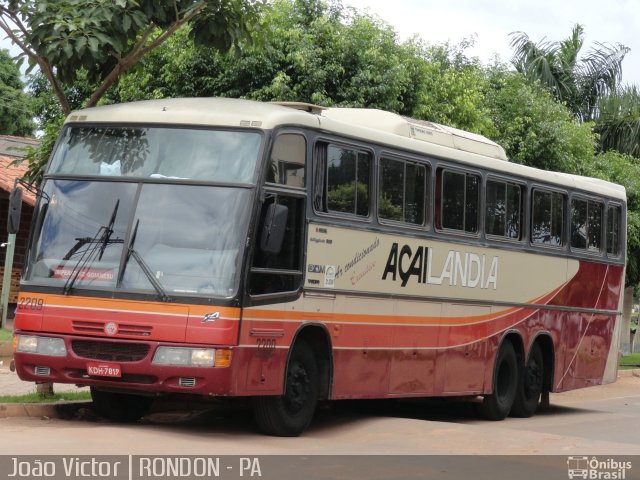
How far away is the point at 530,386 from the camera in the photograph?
18516 millimetres

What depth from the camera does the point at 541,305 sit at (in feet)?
60.0

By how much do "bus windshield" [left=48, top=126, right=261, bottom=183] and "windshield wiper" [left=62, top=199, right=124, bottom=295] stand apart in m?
0.54

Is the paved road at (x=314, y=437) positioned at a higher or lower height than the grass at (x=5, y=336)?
lower

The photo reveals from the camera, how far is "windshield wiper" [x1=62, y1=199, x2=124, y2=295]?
12.2 m

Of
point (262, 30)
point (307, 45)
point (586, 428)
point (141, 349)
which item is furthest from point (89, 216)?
point (307, 45)

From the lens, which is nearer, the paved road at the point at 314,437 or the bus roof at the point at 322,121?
the paved road at the point at 314,437

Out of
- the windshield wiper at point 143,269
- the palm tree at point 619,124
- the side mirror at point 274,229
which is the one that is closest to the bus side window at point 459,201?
the side mirror at point 274,229

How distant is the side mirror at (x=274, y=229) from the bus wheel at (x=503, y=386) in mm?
5776

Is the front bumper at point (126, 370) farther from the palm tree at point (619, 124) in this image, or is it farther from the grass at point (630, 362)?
the palm tree at point (619, 124)

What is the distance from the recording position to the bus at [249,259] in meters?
11.9

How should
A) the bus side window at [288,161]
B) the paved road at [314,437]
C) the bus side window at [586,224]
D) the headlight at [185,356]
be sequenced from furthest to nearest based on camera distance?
the bus side window at [586,224] → the bus side window at [288,161] → the headlight at [185,356] → the paved road at [314,437]

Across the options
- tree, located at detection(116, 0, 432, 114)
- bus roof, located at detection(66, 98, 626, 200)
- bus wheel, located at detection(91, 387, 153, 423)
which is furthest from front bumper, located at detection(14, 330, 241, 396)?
tree, located at detection(116, 0, 432, 114)

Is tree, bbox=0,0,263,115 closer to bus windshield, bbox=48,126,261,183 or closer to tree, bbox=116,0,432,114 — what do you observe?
bus windshield, bbox=48,126,261,183
